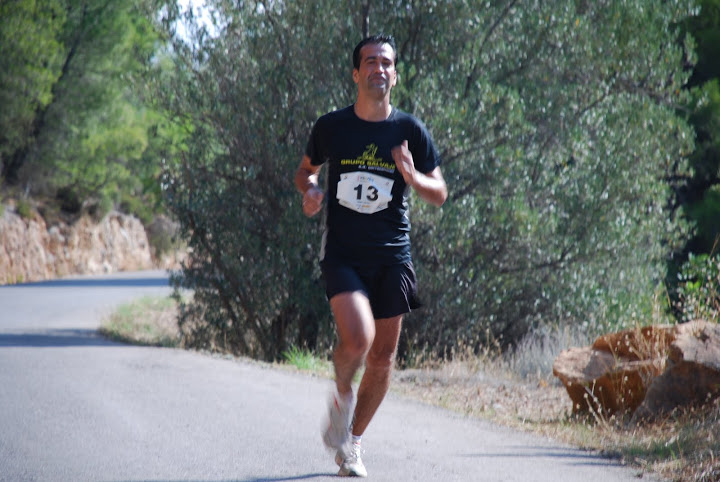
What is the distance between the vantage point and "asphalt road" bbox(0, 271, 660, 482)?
486 cm

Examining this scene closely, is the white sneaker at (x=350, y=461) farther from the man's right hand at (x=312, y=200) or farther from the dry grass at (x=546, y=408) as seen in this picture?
the dry grass at (x=546, y=408)

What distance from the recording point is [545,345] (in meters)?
10.6

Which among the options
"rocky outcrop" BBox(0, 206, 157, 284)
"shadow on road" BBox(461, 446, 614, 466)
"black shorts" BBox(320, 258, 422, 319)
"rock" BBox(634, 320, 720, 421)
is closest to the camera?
"black shorts" BBox(320, 258, 422, 319)

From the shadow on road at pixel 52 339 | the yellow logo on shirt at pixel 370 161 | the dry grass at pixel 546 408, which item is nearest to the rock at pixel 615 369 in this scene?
the dry grass at pixel 546 408

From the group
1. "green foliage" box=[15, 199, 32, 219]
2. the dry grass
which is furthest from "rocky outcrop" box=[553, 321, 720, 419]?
"green foliage" box=[15, 199, 32, 219]

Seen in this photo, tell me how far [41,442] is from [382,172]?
9.20 ft

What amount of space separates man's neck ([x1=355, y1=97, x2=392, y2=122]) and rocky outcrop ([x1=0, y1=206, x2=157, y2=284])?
23948mm

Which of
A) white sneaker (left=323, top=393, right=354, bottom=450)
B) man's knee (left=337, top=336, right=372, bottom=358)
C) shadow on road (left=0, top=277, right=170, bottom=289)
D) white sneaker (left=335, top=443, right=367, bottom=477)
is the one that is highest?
man's knee (left=337, top=336, right=372, bottom=358)

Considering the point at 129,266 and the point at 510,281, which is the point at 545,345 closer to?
the point at 510,281

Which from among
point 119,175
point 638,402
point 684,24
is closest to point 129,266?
point 119,175

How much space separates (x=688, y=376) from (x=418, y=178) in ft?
10.3

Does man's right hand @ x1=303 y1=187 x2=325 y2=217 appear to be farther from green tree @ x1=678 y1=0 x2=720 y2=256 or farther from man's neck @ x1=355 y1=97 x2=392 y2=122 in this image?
green tree @ x1=678 y1=0 x2=720 y2=256

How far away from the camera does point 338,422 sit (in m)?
4.46

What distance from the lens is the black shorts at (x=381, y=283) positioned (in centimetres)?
456
